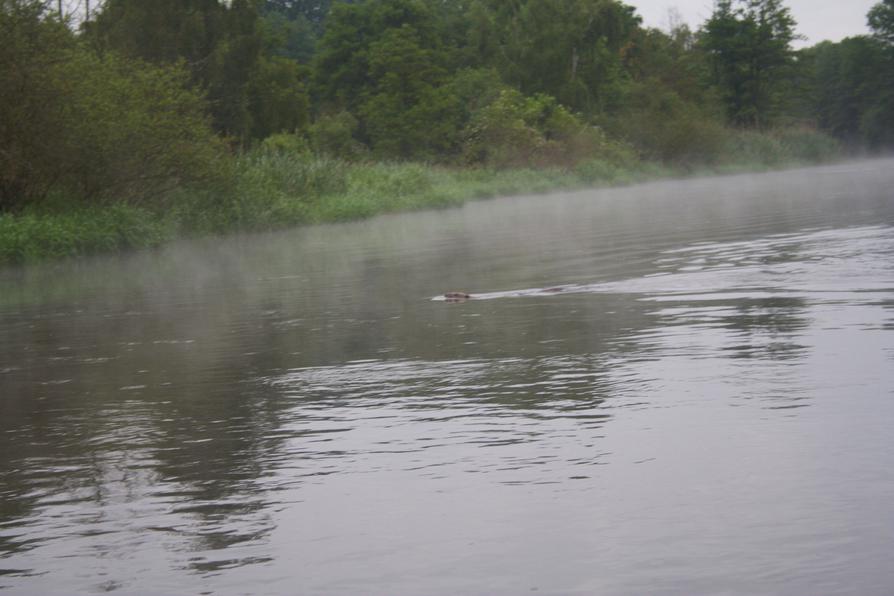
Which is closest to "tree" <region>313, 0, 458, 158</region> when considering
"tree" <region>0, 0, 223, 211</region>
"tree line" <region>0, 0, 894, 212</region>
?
"tree line" <region>0, 0, 894, 212</region>

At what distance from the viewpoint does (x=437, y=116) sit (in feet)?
254

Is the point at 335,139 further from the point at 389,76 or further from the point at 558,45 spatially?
the point at 558,45

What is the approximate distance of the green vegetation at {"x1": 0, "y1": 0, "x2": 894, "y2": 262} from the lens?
33.5 metres

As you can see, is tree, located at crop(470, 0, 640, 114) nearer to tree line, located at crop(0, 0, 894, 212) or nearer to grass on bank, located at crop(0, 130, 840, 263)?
tree line, located at crop(0, 0, 894, 212)

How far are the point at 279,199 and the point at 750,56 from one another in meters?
69.5

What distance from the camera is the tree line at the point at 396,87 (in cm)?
3375

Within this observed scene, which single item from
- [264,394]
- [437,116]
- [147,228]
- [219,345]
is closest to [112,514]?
[264,394]

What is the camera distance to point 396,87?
3083 inches

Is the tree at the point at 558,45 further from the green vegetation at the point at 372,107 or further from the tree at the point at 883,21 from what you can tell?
the tree at the point at 883,21

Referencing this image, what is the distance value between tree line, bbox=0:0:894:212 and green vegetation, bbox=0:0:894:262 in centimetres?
10

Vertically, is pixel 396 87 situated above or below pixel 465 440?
above

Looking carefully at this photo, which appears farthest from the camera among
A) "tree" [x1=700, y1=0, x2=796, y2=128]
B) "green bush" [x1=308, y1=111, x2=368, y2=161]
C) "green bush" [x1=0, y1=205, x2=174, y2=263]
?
"tree" [x1=700, y1=0, x2=796, y2=128]

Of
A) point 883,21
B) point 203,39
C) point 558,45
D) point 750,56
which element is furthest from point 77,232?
point 883,21

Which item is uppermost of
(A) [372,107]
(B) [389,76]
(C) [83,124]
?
(B) [389,76]
